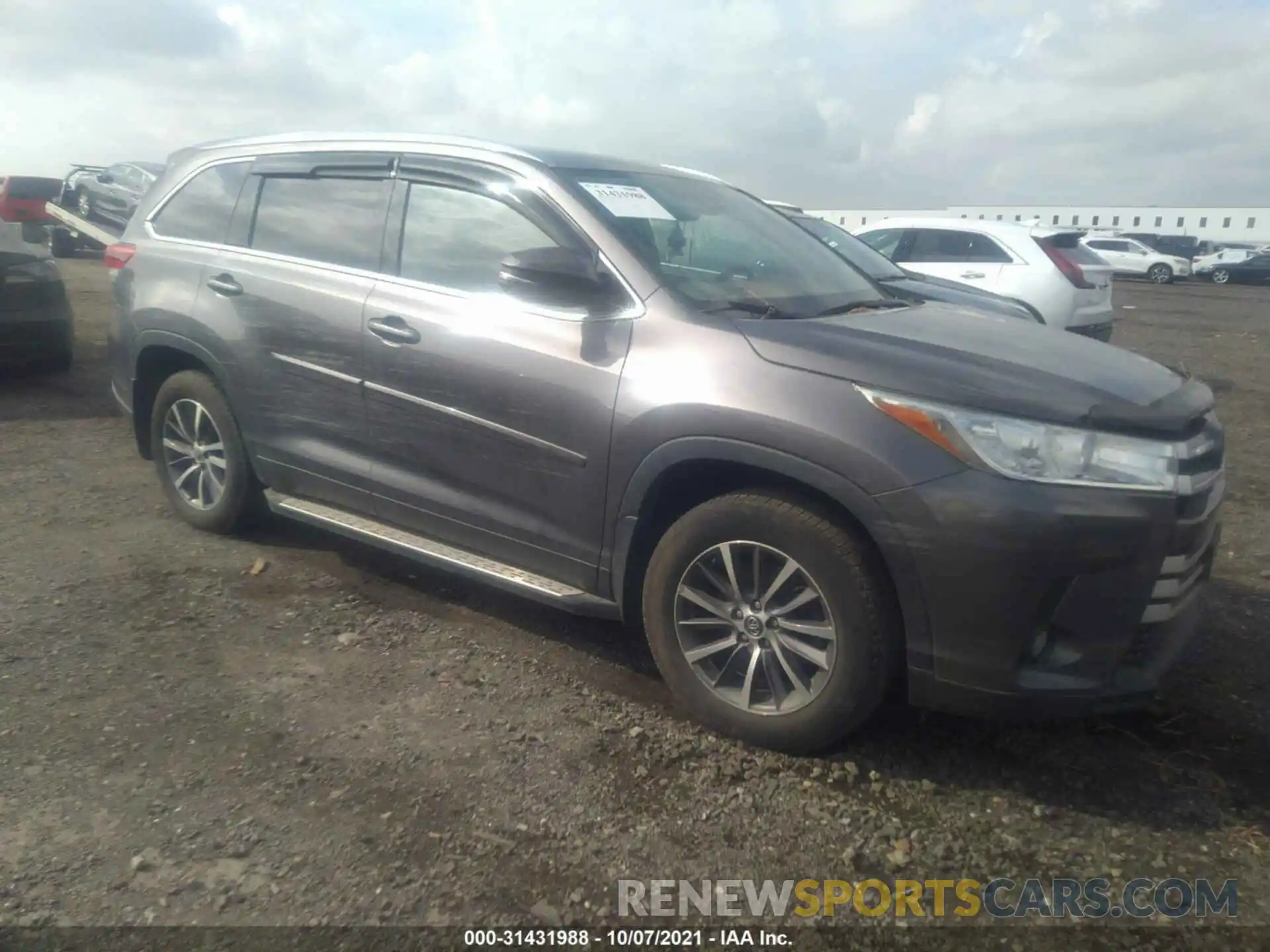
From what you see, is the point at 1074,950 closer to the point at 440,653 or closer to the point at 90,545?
the point at 440,653

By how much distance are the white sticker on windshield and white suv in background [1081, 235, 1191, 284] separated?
107 ft

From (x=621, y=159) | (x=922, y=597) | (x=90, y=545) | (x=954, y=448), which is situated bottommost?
(x=90, y=545)

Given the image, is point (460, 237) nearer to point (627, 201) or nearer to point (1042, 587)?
point (627, 201)

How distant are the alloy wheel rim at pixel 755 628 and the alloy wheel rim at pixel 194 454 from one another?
8.35 feet

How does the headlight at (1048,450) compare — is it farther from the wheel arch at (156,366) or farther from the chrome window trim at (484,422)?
the wheel arch at (156,366)

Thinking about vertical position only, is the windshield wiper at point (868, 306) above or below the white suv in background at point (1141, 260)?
below

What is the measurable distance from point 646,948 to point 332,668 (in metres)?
1.74

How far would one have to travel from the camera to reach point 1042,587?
8.41 feet

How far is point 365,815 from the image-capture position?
106 inches

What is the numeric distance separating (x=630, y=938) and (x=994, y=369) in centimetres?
186

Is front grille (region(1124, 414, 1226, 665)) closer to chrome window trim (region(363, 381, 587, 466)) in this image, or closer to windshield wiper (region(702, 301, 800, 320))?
windshield wiper (region(702, 301, 800, 320))

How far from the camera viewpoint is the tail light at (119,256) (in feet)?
15.6

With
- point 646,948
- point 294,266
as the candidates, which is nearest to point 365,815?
point 646,948

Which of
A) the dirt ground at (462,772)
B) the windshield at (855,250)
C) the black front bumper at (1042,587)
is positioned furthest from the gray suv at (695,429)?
the windshield at (855,250)
